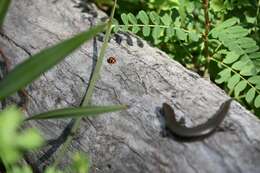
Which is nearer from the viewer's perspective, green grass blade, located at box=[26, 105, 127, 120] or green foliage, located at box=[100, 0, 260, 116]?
green grass blade, located at box=[26, 105, 127, 120]

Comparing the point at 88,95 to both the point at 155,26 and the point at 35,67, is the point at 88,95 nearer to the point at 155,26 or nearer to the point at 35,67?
the point at 35,67

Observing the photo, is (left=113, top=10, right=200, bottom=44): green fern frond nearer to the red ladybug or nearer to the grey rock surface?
the grey rock surface

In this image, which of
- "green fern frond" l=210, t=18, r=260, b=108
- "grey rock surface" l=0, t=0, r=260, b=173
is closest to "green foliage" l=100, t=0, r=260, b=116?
"green fern frond" l=210, t=18, r=260, b=108

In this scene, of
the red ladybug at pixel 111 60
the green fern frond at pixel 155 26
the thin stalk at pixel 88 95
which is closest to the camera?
the thin stalk at pixel 88 95

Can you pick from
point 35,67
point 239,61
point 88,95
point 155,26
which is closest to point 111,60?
point 88,95

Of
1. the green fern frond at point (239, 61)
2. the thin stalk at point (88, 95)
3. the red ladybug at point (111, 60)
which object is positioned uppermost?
the green fern frond at point (239, 61)

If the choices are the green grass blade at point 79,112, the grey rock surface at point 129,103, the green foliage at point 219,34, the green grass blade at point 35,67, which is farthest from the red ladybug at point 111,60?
the green grass blade at point 35,67

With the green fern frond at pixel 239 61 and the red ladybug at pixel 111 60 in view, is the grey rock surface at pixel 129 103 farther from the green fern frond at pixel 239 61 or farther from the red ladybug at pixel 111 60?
the green fern frond at pixel 239 61
